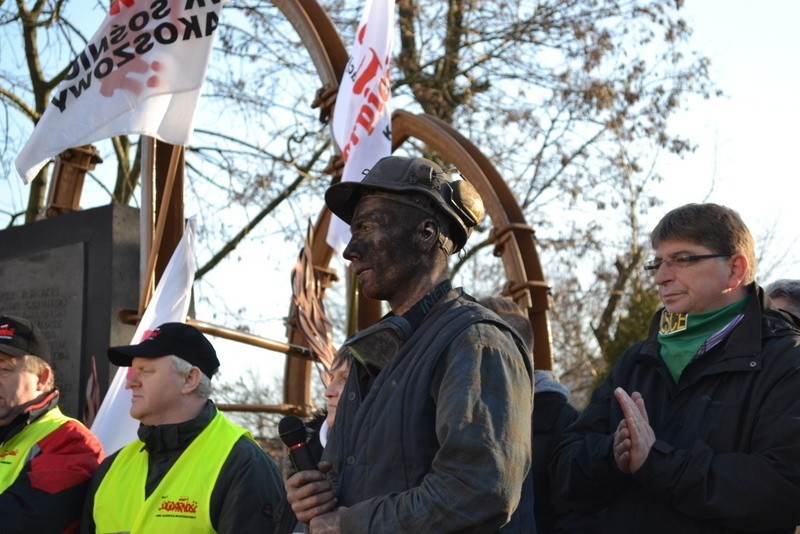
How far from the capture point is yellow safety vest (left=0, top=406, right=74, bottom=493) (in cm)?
521

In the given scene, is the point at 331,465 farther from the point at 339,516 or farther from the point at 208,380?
the point at 208,380

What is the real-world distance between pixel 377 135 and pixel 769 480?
4.88 meters

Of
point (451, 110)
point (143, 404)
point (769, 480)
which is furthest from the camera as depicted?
point (451, 110)

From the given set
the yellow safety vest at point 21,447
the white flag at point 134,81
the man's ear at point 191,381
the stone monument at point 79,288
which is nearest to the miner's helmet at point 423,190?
→ the man's ear at point 191,381

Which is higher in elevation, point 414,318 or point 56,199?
point 56,199

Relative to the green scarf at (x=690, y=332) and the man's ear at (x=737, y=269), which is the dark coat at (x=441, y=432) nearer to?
the green scarf at (x=690, y=332)

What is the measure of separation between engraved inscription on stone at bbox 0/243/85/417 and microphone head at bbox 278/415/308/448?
15.0 feet

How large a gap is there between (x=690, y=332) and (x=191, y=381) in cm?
211

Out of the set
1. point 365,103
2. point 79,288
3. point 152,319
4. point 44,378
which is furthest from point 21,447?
point 365,103

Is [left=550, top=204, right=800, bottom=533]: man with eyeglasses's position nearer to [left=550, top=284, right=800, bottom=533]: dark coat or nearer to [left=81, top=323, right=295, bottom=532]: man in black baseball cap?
[left=550, top=284, right=800, bottom=533]: dark coat

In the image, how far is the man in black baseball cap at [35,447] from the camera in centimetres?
503

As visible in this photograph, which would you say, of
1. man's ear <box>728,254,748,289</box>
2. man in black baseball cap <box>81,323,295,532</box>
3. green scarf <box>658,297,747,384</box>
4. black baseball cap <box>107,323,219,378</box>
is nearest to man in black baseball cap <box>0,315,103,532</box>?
man in black baseball cap <box>81,323,295,532</box>

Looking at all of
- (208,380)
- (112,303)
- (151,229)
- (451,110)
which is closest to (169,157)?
(151,229)

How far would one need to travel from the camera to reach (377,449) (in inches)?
120
